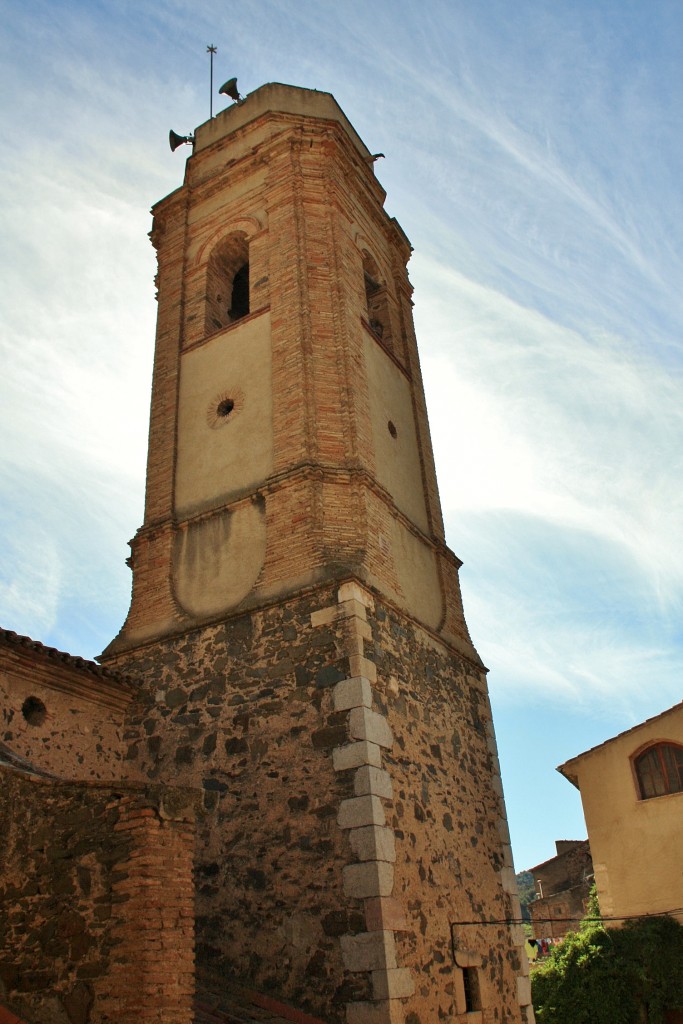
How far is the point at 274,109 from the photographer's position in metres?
15.3

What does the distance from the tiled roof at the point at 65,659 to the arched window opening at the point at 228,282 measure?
6267 millimetres

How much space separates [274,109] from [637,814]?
13.9 meters

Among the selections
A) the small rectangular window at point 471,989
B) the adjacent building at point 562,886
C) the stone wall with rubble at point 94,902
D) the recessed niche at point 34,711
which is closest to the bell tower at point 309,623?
the small rectangular window at point 471,989

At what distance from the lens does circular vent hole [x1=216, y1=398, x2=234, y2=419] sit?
496 inches

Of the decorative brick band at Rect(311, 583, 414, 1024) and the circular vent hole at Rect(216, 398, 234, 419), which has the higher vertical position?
the circular vent hole at Rect(216, 398, 234, 419)

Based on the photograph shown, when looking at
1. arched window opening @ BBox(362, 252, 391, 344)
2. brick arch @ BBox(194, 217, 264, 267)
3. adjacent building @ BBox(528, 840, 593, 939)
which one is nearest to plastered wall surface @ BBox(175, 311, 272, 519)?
brick arch @ BBox(194, 217, 264, 267)

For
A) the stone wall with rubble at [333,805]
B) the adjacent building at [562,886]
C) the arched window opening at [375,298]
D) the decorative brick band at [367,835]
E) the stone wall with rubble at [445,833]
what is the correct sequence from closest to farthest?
the decorative brick band at [367,835], the stone wall with rubble at [333,805], the stone wall with rubble at [445,833], the arched window opening at [375,298], the adjacent building at [562,886]

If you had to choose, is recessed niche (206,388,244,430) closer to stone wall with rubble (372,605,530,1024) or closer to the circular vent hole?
the circular vent hole

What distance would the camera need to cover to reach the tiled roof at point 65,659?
9.02 meters

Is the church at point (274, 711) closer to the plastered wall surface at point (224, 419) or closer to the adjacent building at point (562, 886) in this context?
the plastered wall surface at point (224, 419)

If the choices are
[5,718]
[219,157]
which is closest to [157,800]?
→ [5,718]

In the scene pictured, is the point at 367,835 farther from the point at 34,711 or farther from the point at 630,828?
the point at 630,828

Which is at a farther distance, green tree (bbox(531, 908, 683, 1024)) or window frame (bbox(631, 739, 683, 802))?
window frame (bbox(631, 739, 683, 802))

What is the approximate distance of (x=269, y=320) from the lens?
12.9m
